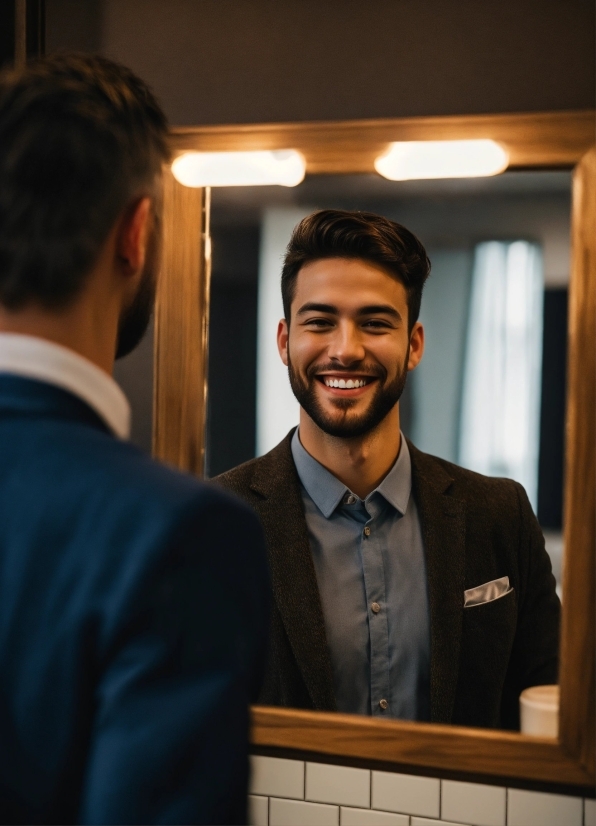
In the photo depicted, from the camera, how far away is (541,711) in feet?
3.14

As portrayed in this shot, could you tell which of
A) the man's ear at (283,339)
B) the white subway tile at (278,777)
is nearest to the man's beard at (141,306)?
the man's ear at (283,339)

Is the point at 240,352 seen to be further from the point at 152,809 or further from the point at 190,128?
the point at 152,809

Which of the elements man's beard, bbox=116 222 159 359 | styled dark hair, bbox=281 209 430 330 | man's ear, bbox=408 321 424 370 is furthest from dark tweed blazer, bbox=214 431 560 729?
man's beard, bbox=116 222 159 359

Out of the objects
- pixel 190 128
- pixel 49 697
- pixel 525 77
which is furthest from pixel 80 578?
pixel 525 77

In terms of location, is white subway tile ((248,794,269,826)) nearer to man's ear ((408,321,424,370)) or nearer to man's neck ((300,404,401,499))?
man's neck ((300,404,401,499))

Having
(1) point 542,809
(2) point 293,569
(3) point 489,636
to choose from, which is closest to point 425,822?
(1) point 542,809

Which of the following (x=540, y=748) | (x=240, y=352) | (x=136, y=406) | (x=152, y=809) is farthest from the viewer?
(x=136, y=406)

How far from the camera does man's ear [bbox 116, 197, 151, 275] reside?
1.91ft

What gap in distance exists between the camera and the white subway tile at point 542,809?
37.2 inches

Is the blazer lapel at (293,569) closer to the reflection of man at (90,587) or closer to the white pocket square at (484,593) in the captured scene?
the white pocket square at (484,593)

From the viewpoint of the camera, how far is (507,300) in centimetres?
97

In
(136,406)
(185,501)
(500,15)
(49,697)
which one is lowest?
(49,697)

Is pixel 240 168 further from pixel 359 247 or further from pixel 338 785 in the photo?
pixel 338 785

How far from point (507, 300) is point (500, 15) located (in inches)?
14.7
